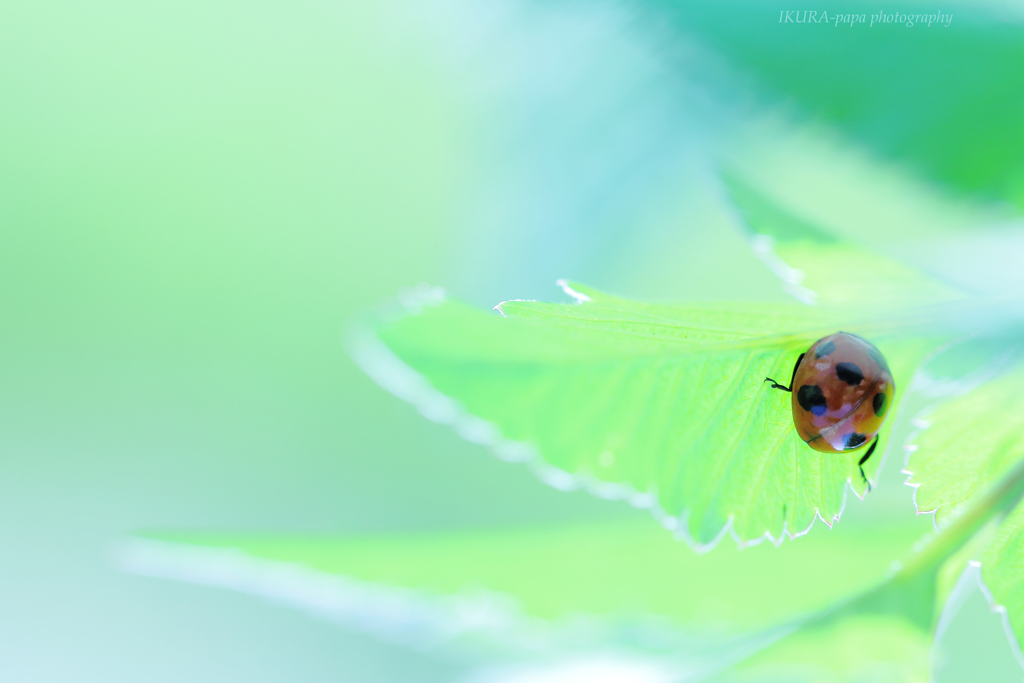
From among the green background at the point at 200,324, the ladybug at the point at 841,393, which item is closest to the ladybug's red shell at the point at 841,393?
the ladybug at the point at 841,393

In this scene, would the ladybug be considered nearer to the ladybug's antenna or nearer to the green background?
the ladybug's antenna

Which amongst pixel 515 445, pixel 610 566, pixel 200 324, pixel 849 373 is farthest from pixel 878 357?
pixel 200 324

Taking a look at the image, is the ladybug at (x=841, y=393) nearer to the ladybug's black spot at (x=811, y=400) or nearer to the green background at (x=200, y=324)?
the ladybug's black spot at (x=811, y=400)

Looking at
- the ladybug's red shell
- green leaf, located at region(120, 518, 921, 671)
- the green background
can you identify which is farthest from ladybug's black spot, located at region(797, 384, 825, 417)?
the green background

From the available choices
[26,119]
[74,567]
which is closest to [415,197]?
[26,119]

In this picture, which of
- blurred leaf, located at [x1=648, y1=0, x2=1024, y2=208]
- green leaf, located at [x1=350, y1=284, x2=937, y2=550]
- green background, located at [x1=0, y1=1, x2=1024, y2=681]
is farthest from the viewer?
green background, located at [x1=0, y1=1, x2=1024, y2=681]

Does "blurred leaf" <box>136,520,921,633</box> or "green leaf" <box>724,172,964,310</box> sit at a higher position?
"green leaf" <box>724,172,964,310</box>

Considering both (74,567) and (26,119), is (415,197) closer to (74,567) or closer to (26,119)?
(26,119)

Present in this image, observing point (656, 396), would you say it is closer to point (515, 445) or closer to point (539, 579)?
point (515, 445)
